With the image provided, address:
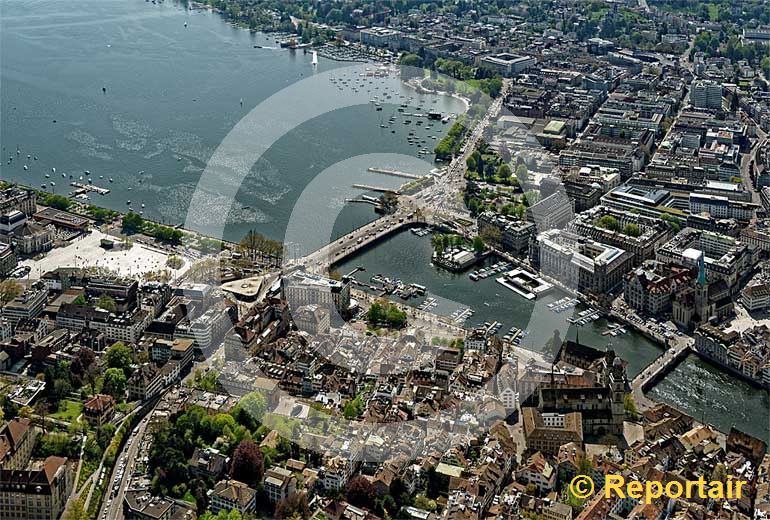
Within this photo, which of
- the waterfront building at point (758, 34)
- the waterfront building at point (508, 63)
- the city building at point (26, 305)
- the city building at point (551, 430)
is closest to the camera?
the city building at point (551, 430)

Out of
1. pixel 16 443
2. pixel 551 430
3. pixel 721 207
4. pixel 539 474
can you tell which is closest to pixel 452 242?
pixel 721 207

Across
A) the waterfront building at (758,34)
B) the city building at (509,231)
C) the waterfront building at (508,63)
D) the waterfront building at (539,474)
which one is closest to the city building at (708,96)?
the waterfront building at (508,63)

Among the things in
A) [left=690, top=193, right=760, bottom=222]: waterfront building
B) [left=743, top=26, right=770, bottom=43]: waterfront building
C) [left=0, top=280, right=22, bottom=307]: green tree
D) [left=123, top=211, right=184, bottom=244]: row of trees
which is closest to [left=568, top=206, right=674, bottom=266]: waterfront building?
[left=690, top=193, right=760, bottom=222]: waterfront building

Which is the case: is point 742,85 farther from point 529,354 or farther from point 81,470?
point 81,470

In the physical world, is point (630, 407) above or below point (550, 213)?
below

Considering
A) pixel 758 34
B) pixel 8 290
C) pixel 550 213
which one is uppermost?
pixel 758 34

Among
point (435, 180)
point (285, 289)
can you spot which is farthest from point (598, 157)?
point (285, 289)

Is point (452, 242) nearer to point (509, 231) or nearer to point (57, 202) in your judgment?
point (509, 231)

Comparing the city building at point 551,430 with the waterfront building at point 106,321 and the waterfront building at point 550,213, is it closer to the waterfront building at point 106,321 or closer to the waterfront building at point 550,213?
the waterfront building at point 106,321
